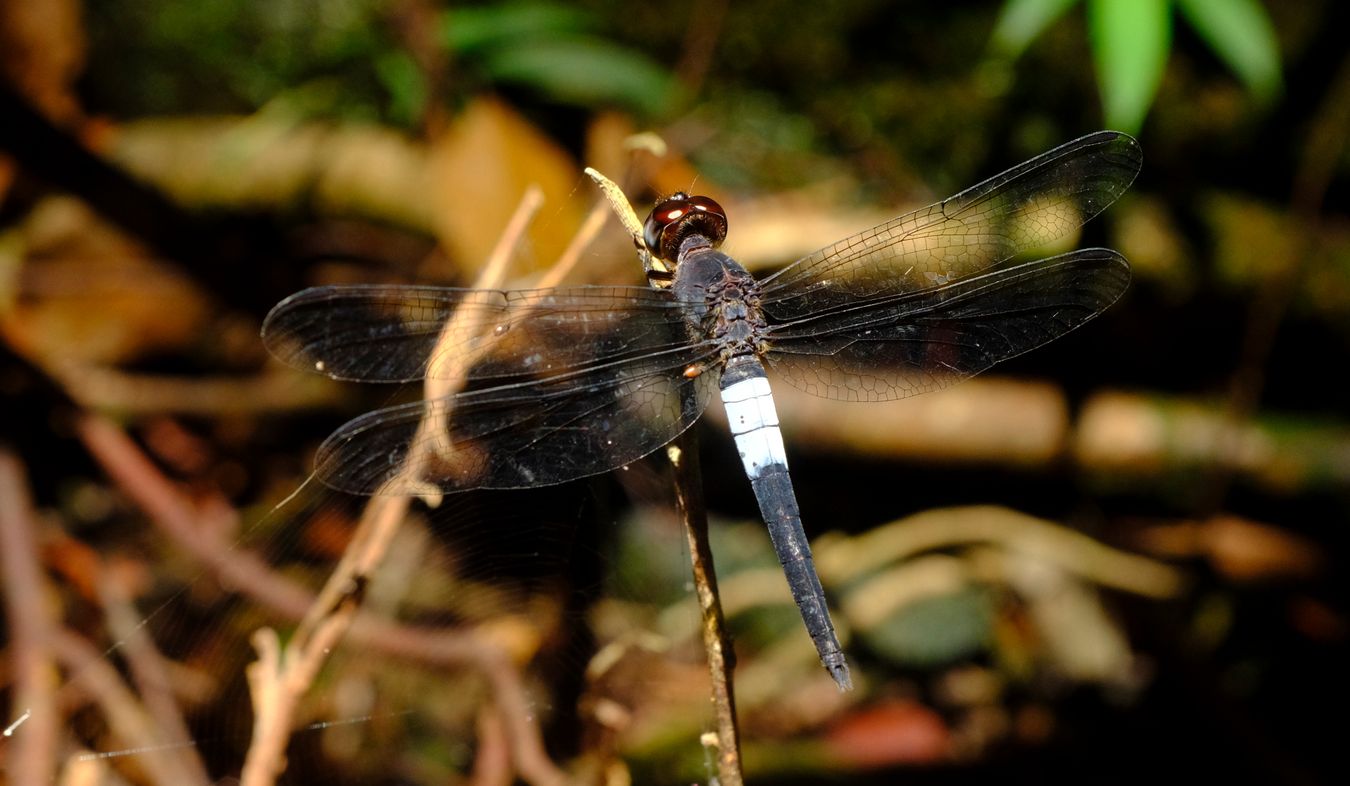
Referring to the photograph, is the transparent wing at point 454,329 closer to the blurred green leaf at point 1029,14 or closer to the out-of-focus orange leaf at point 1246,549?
the blurred green leaf at point 1029,14

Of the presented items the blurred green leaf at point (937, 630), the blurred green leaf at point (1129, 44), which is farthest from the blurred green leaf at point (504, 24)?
the blurred green leaf at point (937, 630)

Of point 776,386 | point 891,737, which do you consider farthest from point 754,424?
point 891,737

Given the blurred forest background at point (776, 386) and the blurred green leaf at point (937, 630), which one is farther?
the blurred green leaf at point (937, 630)

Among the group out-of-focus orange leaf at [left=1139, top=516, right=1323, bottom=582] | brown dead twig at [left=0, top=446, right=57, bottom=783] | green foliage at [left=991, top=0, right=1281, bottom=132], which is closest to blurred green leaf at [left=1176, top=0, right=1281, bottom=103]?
green foliage at [left=991, top=0, right=1281, bottom=132]

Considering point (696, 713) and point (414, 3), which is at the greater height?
point (414, 3)

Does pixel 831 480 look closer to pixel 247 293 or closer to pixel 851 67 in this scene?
pixel 851 67

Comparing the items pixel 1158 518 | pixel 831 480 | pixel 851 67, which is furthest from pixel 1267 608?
pixel 851 67
